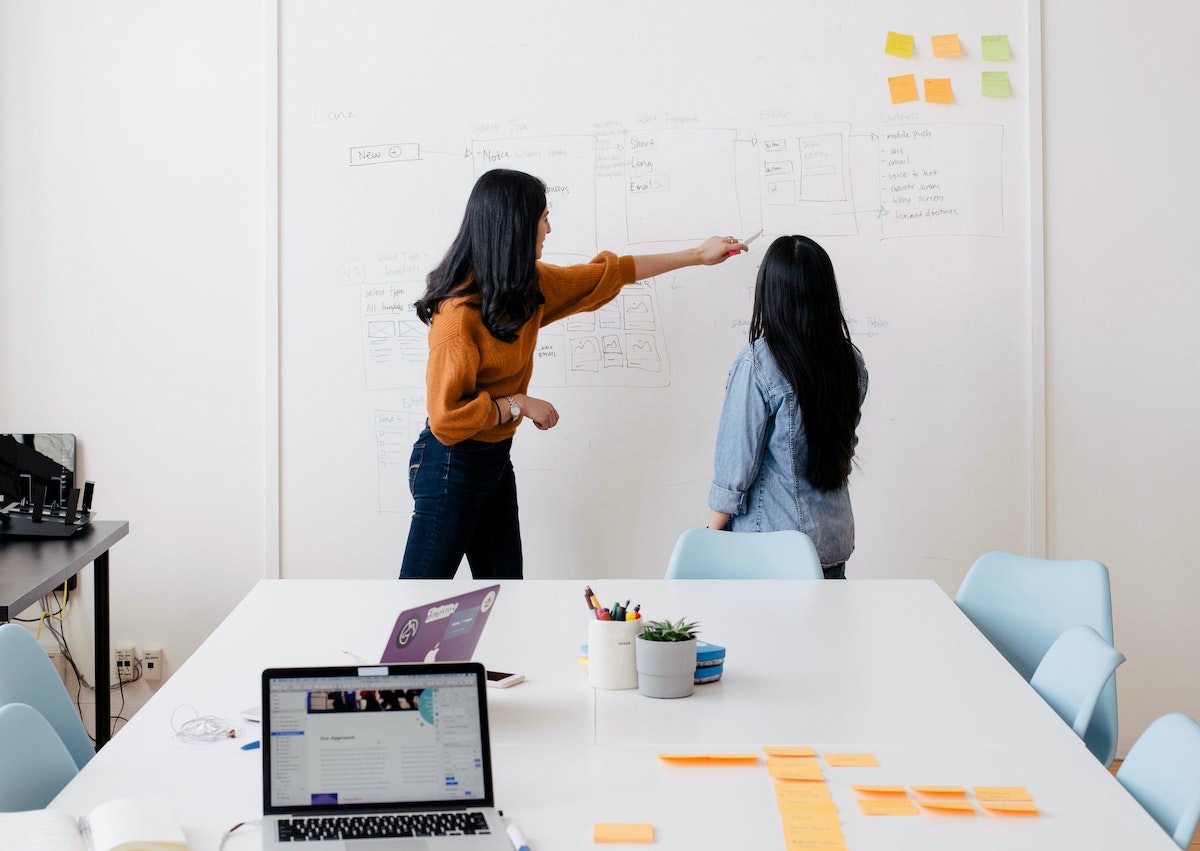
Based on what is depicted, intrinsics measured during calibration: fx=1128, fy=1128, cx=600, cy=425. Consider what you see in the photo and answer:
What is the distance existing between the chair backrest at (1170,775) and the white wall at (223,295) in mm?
2114

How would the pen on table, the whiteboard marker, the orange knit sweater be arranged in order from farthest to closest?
the whiteboard marker, the orange knit sweater, the pen on table

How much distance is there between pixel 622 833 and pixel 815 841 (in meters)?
0.23

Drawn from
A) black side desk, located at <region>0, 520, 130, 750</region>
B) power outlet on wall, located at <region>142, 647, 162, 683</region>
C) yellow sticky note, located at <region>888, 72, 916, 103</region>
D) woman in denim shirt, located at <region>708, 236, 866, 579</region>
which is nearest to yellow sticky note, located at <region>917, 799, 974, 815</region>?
woman in denim shirt, located at <region>708, 236, 866, 579</region>

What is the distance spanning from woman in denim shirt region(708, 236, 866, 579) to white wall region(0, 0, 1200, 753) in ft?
3.58

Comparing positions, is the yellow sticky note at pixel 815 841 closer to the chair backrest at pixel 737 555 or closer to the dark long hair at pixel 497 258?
the chair backrest at pixel 737 555

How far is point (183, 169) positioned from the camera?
3.64m

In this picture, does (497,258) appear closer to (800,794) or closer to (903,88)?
(903,88)

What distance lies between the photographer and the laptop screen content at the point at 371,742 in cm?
140

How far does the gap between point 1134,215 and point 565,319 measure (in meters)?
1.81

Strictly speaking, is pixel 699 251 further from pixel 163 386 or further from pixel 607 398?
pixel 163 386

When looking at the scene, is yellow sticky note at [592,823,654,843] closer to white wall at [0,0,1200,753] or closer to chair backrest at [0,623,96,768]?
chair backrest at [0,623,96,768]

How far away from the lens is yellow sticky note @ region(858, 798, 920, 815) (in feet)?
4.63

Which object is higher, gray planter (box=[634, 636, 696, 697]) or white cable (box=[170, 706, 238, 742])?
gray planter (box=[634, 636, 696, 697])

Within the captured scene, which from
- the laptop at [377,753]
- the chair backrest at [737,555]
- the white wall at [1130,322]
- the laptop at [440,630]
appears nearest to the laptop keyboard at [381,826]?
the laptop at [377,753]
